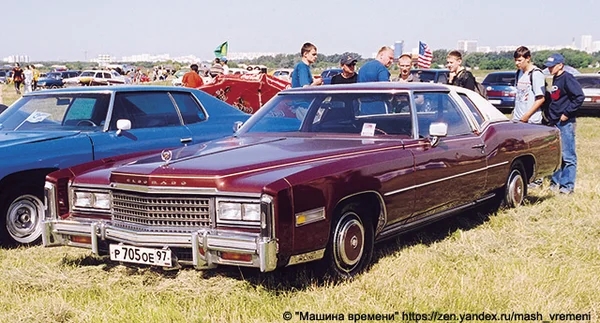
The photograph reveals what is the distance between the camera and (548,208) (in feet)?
23.6

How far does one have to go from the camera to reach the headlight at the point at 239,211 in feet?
13.6

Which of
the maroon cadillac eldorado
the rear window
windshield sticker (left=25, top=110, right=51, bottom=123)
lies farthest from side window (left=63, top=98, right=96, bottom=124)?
the rear window

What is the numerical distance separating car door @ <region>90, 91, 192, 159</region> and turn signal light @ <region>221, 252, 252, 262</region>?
289cm

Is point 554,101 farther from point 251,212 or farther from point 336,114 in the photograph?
point 251,212

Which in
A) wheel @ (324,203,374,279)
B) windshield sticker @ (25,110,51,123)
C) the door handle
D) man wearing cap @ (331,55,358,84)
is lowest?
wheel @ (324,203,374,279)

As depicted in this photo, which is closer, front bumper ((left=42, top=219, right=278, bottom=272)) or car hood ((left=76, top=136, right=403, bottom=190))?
front bumper ((left=42, top=219, right=278, bottom=272))

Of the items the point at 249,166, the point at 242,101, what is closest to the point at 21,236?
the point at 249,166

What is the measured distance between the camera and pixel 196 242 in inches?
165

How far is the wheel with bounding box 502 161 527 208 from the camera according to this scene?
7.00 metres

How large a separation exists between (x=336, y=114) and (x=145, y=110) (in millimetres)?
2504

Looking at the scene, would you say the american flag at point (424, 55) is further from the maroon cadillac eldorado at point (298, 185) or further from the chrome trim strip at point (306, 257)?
the chrome trim strip at point (306, 257)

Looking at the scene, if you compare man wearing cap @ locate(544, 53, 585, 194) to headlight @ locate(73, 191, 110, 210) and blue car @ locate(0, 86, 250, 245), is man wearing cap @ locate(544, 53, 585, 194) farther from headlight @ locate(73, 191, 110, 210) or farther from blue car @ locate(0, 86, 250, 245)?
headlight @ locate(73, 191, 110, 210)

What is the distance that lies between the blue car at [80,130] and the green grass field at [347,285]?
456mm

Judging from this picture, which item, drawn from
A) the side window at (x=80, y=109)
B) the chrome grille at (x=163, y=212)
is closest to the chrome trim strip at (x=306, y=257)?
the chrome grille at (x=163, y=212)
